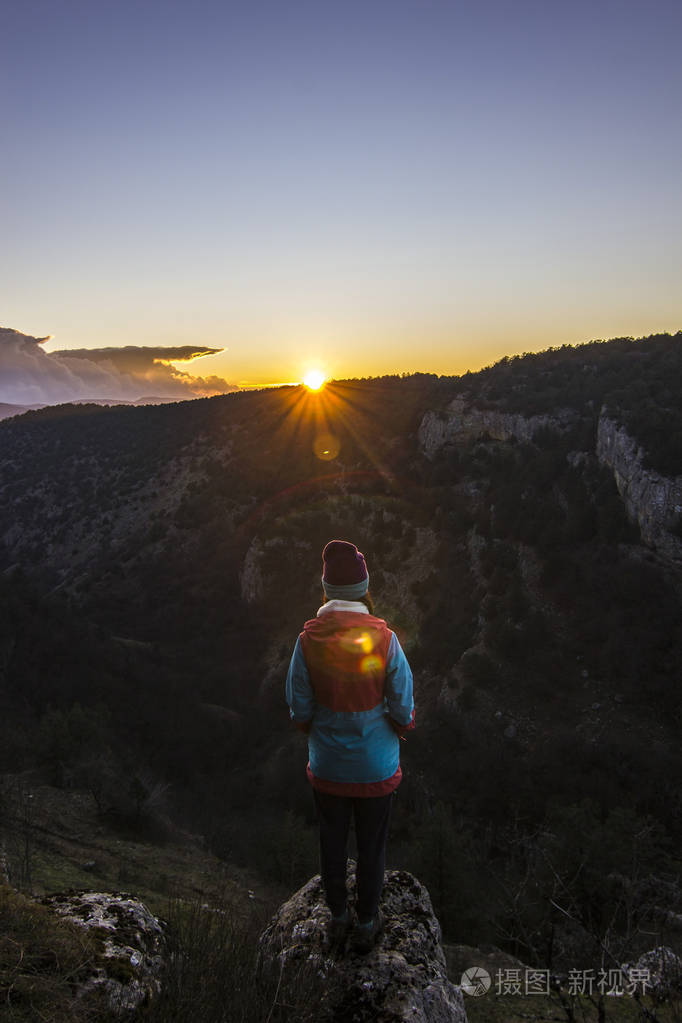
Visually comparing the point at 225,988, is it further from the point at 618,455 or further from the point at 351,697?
the point at 618,455

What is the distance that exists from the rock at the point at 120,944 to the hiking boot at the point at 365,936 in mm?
1231

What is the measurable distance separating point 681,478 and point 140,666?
26452 mm

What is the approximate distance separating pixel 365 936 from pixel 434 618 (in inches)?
977

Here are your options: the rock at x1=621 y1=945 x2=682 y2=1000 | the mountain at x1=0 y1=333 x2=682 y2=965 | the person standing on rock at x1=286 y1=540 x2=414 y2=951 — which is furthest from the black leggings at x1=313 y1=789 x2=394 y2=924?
the rock at x1=621 y1=945 x2=682 y2=1000

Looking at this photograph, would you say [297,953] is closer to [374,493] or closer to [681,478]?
[681,478]

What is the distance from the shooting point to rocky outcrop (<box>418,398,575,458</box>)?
30234mm

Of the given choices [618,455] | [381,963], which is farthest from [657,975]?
[618,455]

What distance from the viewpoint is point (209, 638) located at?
33375 mm

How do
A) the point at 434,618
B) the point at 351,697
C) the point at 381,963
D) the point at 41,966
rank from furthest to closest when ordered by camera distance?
the point at 434,618 → the point at 381,963 → the point at 351,697 → the point at 41,966

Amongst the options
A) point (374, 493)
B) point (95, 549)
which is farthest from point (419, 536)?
point (95, 549)

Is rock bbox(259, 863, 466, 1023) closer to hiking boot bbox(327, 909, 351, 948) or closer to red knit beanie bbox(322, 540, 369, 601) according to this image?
hiking boot bbox(327, 909, 351, 948)

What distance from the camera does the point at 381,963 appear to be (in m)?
3.20

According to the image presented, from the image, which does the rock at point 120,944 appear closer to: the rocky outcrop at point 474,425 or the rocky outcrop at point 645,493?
the rocky outcrop at point 645,493

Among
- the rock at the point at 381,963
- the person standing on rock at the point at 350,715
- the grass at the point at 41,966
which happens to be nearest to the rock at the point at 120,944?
the grass at the point at 41,966
